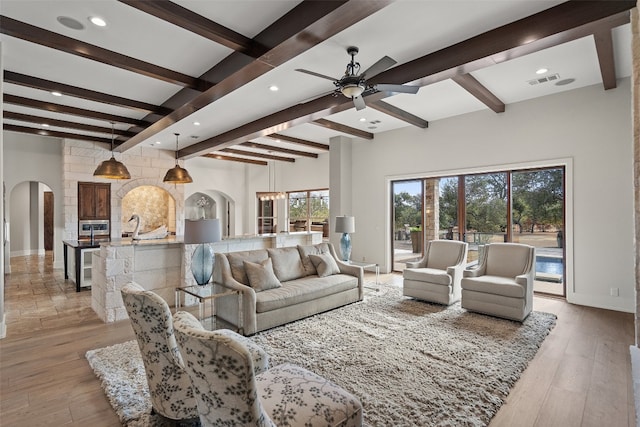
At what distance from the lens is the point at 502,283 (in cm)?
415

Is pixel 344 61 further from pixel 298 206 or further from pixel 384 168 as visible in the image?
pixel 298 206

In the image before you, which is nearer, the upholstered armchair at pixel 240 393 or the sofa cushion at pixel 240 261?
the upholstered armchair at pixel 240 393

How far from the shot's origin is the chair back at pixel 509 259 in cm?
445

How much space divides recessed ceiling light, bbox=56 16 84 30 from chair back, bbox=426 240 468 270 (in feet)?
17.5

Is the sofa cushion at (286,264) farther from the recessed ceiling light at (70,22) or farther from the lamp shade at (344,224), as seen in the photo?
the recessed ceiling light at (70,22)

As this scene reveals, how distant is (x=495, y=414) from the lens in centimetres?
229

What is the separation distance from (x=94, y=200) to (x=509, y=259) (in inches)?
352

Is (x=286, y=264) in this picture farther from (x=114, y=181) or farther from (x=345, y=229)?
(x=114, y=181)

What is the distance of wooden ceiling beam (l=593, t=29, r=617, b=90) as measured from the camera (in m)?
3.12

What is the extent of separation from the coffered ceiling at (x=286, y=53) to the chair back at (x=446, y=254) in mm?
2331

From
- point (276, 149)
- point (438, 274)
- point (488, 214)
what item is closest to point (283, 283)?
point (438, 274)

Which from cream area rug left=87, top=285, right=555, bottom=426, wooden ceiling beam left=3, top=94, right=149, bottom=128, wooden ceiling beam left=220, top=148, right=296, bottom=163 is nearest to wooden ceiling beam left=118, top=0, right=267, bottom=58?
cream area rug left=87, top=285, right=555, bottom=426

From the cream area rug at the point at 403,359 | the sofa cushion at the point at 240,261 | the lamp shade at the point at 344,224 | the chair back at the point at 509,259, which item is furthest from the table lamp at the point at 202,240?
the chair back at the point at 509,259

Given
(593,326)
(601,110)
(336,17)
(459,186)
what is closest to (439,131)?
(459,186)
